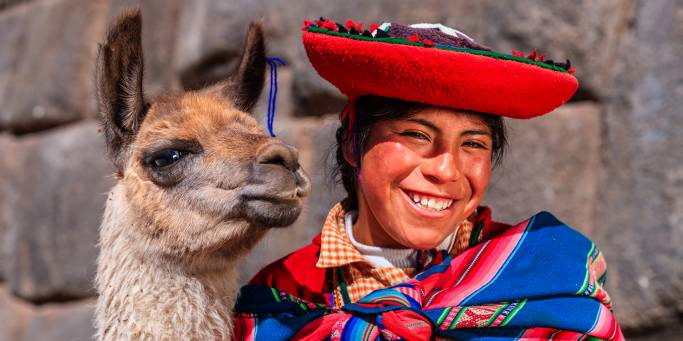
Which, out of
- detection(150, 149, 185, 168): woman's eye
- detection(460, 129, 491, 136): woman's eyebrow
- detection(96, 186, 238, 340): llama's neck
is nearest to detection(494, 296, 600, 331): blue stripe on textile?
detection(460, 129, 491, 136): woman's eyebrow

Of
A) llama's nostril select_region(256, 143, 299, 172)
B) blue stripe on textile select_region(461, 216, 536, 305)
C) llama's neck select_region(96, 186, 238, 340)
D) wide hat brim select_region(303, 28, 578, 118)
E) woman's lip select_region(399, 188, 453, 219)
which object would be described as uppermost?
wide hat brim select_region(303, 28, 578, 118)

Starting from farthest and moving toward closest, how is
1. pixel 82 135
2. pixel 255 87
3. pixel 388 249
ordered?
1. pixel 82 135
2. pixel 255 87
3. pixel 388 249

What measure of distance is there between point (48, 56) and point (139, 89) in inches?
105

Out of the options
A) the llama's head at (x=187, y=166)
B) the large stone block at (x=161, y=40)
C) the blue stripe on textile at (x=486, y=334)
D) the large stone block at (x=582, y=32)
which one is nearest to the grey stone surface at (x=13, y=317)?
the large stone block at (x=161, y=40)

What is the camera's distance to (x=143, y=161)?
154 centimetres

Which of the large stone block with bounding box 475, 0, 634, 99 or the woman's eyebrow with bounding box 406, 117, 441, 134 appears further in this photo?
the large stone block with bounding box 475, 0, 634, 99

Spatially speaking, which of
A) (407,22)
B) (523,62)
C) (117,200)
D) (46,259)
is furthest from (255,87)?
(46,259)

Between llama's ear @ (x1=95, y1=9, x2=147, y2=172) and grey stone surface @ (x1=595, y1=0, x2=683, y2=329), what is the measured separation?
4.64 ft

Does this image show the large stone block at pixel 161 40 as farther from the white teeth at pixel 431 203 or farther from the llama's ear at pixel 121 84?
the white teeth at pixel 431 203

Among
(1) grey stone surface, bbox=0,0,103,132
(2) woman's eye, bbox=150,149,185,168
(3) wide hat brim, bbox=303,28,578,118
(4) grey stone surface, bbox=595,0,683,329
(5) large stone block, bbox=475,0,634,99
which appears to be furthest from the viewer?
(1) grey stone surface, bbox=0,0,103,132

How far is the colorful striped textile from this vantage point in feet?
4.32

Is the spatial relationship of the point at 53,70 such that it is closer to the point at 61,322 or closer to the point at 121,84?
the point at 61,322

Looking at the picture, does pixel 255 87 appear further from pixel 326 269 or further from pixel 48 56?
pixel 48 56

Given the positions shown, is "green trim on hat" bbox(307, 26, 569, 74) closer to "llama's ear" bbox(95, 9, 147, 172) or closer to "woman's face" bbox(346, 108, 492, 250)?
"woman's face" bbox(346, 108, 492, 250)
